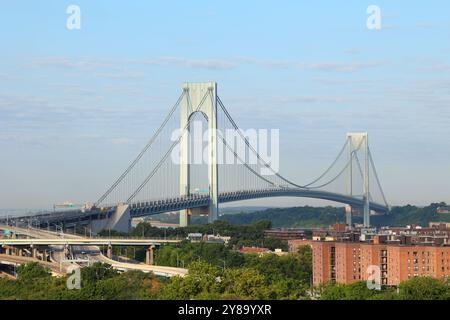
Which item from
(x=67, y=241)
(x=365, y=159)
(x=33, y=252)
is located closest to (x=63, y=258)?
(x=67, y=241)

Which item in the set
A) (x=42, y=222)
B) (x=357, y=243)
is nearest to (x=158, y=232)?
(x=42, y=222)

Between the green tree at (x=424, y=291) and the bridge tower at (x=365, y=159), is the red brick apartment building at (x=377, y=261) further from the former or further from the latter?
the bridge tower at (x=365, y=159)

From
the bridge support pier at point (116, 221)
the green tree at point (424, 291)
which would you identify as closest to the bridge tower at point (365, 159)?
the bridge support pier at point (116, 221)

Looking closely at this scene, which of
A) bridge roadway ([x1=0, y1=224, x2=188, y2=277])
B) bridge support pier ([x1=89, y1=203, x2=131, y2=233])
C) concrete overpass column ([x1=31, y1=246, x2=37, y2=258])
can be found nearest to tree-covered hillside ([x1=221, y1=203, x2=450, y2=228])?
bridge support pier ([x1=89, y1=203, x2=131, y2=233])

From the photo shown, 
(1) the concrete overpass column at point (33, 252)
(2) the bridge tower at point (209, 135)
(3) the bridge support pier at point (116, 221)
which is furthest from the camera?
(2) the bridge tower at point (209, 135)

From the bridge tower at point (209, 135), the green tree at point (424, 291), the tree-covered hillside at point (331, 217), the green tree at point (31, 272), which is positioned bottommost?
the tree-covered hillside at point (331, 217)

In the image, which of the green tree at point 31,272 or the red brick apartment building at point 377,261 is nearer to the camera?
the green tree at point 31,272

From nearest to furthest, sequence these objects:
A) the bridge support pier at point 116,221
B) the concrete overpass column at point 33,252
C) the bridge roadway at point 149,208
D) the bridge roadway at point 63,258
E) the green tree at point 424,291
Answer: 1. the green tree at point 424,291
2. the bridge roadway at point 63,258
3. the concrete overpass column at point 33,252
4. the bridge roadway at point 149,208
5. the bridge support pier at point 116,221
